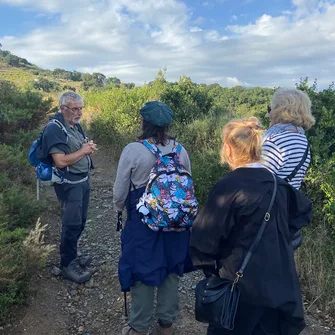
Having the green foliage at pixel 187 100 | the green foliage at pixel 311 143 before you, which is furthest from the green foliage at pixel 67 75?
the green foliage at pixel 311 143

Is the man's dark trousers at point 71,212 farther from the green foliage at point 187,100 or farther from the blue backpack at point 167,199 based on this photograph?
the green foliage at point 187,100

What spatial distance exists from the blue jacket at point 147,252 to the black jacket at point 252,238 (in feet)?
1.87

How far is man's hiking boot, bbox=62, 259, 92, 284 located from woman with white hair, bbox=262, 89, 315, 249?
7.22 ft

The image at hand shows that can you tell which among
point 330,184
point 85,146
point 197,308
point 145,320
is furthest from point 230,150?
point 330,184

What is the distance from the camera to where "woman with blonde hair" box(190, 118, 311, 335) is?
1820mm

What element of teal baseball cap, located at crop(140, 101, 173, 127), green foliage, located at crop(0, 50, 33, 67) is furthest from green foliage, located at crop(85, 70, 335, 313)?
green foliage, located at crop(0, 50, 33, 67)

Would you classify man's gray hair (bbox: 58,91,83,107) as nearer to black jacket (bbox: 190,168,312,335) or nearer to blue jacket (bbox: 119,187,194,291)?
blue jacket (bbox: 119,187,194,291)

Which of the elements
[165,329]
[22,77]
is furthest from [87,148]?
[22,77]

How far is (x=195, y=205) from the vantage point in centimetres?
243

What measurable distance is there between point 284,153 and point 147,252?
4.10ft

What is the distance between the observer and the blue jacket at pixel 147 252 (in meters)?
2.46

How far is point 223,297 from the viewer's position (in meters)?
1.89

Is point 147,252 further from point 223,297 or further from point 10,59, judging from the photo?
point 10,59

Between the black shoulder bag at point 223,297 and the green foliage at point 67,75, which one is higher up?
the green foliage at point 67,75
